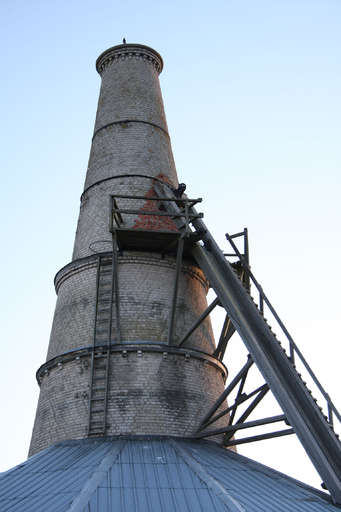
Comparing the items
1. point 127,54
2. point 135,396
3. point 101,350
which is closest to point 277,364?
point 135,396

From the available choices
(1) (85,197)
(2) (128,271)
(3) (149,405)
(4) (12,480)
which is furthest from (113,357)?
(1) (85,197)

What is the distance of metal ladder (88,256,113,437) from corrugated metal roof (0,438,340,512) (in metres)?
0.61

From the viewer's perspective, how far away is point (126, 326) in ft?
47.3

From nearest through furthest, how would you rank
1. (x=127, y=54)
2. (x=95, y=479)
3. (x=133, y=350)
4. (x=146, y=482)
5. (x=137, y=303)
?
(x=95, y=479), (x=146, y=482), (x=133, y=350), (x=137, y=303), (x=127, y=54)

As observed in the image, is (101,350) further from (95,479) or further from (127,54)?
(127,54)

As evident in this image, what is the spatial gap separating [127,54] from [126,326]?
36.7 ft

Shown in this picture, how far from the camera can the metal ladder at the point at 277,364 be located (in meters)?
10.9

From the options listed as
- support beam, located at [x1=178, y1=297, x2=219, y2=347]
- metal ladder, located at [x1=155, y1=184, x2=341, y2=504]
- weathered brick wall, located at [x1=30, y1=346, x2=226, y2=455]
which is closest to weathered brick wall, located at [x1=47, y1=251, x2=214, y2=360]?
support beam, located at [x1=178, y1=297, x2=219, y2=347]

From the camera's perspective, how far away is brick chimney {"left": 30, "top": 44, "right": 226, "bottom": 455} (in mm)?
Answer: 13477

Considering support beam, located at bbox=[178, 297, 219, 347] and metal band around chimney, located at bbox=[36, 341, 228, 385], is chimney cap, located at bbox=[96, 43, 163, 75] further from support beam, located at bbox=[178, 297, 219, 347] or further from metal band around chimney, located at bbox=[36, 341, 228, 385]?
metal band around chimney, located at bbox=[36, 341, 228, 385]

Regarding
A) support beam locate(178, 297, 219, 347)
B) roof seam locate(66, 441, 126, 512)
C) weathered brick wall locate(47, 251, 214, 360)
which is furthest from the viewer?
weathered brick wall locate(47, 251, 214, 360)

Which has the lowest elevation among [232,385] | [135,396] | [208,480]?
[208,480]

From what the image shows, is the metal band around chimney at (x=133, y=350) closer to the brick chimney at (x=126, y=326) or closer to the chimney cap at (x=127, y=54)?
the brick chimney at (x=126, y=326)

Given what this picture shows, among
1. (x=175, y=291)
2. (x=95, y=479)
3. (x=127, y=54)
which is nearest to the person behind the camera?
(x=95, y=479)
